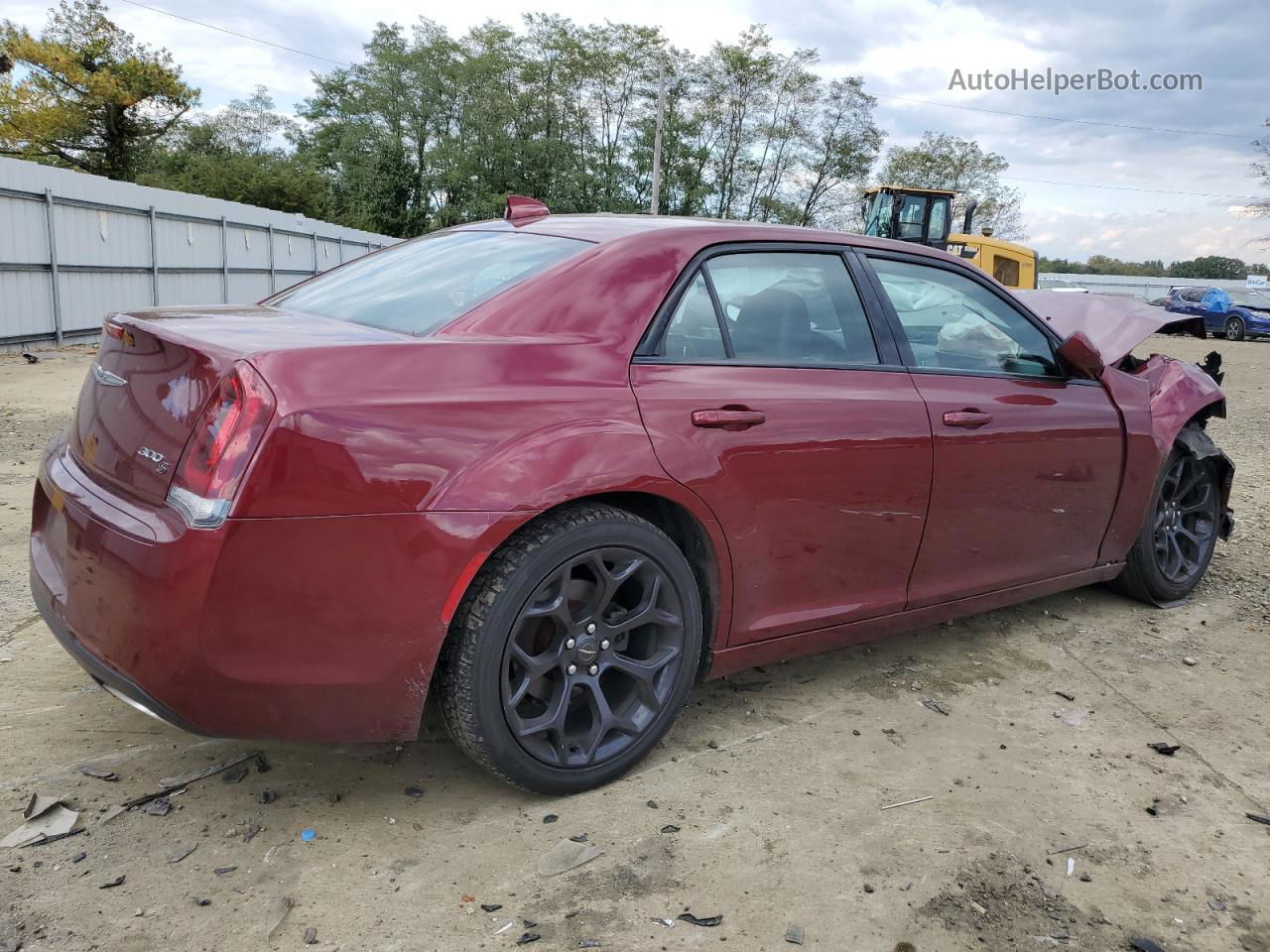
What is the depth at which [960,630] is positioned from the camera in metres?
4.12

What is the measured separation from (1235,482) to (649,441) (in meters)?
6.44

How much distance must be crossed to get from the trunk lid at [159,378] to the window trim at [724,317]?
731mm

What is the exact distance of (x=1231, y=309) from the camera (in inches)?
1142

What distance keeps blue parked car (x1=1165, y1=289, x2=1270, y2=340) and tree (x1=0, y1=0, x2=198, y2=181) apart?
140ft

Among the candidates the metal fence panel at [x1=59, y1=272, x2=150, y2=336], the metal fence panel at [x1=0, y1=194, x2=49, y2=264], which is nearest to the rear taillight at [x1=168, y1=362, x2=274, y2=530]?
the metal fence panel at [x1=0, y1=194, x2=49, y2=264]

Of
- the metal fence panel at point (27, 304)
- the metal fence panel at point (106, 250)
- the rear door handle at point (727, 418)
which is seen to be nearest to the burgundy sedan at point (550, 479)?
the rear door handle at point (727, 418)

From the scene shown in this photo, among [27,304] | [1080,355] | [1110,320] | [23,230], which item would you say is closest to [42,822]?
[1080,355]

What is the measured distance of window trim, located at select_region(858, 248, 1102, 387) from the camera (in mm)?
3305

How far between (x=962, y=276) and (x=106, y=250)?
51.0 feet

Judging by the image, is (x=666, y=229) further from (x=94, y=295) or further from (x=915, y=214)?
(x=915, y=214)

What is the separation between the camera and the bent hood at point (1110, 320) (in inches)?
163

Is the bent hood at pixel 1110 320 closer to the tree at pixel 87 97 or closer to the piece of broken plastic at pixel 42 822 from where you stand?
the piece of broken plastic at pixel 42 822

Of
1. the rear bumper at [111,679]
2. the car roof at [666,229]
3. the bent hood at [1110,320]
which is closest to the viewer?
the rear bumper at [111,679]

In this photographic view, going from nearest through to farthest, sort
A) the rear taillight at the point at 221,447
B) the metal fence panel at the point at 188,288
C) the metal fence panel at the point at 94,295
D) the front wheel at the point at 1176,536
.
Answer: the rear taillight at the point at 221,447 < the front wheel at the point at 1176,536 < the metal fence panel at the point at 94,295 < the metal fence panel at the point at 188,288
